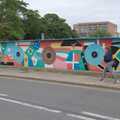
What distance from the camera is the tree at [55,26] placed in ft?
343

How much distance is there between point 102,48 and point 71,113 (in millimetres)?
9054

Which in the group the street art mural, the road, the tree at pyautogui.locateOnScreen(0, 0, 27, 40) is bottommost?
the road

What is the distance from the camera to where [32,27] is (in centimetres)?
8938

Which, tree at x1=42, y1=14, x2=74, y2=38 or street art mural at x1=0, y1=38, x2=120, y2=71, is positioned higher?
tree at x1=42, y1=14, x2=74, y2=38

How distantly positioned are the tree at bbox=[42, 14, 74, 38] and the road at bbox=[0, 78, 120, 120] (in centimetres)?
8778

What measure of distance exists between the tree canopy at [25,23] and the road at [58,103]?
28560 mm

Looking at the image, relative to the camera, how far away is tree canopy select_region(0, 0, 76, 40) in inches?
1855

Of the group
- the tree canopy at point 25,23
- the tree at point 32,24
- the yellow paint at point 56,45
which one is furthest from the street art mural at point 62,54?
the tree at point 32,24

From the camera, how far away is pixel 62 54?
1934cm

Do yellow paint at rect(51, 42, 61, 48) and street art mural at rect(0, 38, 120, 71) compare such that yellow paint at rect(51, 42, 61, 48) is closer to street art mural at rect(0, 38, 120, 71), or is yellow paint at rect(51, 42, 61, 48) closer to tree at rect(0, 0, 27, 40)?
street art mural at rect(0, 38, 120, 71)

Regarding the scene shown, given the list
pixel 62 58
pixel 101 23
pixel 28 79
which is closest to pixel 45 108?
pixel 28 79

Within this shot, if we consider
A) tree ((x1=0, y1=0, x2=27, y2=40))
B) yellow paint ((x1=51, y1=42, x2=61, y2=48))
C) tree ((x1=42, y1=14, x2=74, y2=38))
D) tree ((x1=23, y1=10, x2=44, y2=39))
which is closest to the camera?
yellow paint ((x1=51, y1=42, x2=61, y2=48))

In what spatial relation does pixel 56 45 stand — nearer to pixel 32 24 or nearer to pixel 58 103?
pixel 58 103

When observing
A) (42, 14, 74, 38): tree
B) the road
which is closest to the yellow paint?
the road
